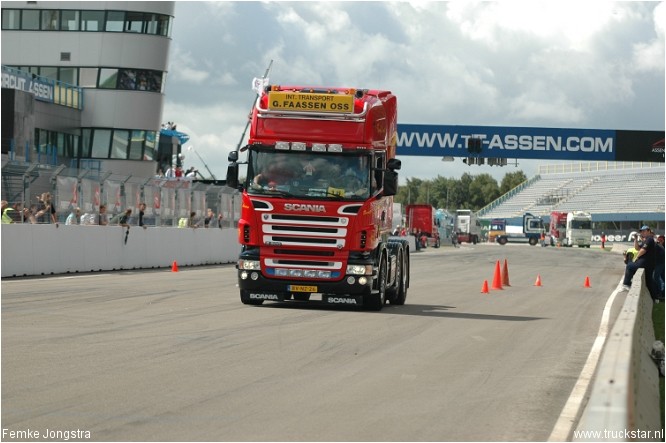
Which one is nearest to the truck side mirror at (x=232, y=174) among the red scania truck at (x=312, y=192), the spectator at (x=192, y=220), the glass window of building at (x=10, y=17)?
the red scania truck at (x=312, y=192)

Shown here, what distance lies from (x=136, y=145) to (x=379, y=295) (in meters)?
45.8

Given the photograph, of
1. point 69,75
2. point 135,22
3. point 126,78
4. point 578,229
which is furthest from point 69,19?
point 578,229

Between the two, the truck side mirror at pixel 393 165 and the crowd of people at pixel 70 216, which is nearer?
the truck side mirror at pixel 393 165

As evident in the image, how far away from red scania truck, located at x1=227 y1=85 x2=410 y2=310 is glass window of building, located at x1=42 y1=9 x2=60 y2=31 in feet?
147

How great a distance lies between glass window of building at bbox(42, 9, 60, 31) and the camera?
6094 cm

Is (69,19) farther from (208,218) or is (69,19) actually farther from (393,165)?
(393,165)

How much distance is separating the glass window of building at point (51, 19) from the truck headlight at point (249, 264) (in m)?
45.2

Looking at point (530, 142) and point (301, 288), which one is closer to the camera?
point (301, 288)

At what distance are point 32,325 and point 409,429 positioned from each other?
25.7 ft

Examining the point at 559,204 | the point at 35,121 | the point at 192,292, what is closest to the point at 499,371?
the point at 192,292

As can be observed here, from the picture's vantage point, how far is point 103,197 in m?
32.0

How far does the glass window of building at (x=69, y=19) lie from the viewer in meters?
60.9

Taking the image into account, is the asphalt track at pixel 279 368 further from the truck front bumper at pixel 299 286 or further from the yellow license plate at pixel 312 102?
the yellow license plate at pixel 312 102

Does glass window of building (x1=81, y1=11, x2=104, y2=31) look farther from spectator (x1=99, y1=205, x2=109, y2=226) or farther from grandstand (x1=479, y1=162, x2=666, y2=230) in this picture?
grandstand (x1=479, y1=162, x2=666, y2=230)
